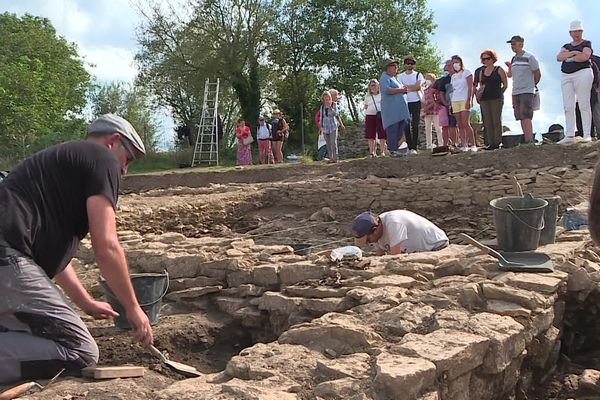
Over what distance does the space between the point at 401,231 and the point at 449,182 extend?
477 centimetres

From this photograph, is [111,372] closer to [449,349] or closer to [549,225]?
[449,349]

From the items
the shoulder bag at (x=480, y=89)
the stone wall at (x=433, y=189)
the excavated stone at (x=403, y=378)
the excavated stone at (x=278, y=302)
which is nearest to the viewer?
the excavated stone at (x=403, y=378)

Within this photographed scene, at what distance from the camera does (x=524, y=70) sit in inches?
391

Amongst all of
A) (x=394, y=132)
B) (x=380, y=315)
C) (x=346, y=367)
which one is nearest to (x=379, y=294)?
(x=380, y=315)

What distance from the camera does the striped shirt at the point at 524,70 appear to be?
989 cm

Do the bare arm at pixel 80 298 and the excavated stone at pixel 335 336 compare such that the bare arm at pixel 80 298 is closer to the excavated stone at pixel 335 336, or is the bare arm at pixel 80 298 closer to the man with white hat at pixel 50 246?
the man with white hat at pixel 50 246

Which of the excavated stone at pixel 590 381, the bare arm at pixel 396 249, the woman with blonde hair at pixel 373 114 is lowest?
the excavated stone at pixel 590 381

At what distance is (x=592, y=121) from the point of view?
1071 cm

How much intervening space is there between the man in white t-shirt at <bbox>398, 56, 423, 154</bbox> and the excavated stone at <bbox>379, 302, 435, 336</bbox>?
7.90m

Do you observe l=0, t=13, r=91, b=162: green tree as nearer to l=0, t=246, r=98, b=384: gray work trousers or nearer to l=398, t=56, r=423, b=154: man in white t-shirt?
l=398, t=56, r=423, b=154: man in white t-shirt

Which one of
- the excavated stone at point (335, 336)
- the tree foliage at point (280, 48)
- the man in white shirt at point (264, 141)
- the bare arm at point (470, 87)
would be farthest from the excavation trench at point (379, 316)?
the tree foliage at point (280, 48)

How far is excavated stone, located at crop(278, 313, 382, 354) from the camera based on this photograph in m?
3.70

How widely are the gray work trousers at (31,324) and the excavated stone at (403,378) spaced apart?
5.44ft

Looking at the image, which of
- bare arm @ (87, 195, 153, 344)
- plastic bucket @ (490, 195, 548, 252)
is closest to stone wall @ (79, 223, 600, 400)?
plastic bucket @ (490, 195, 548, 252)
